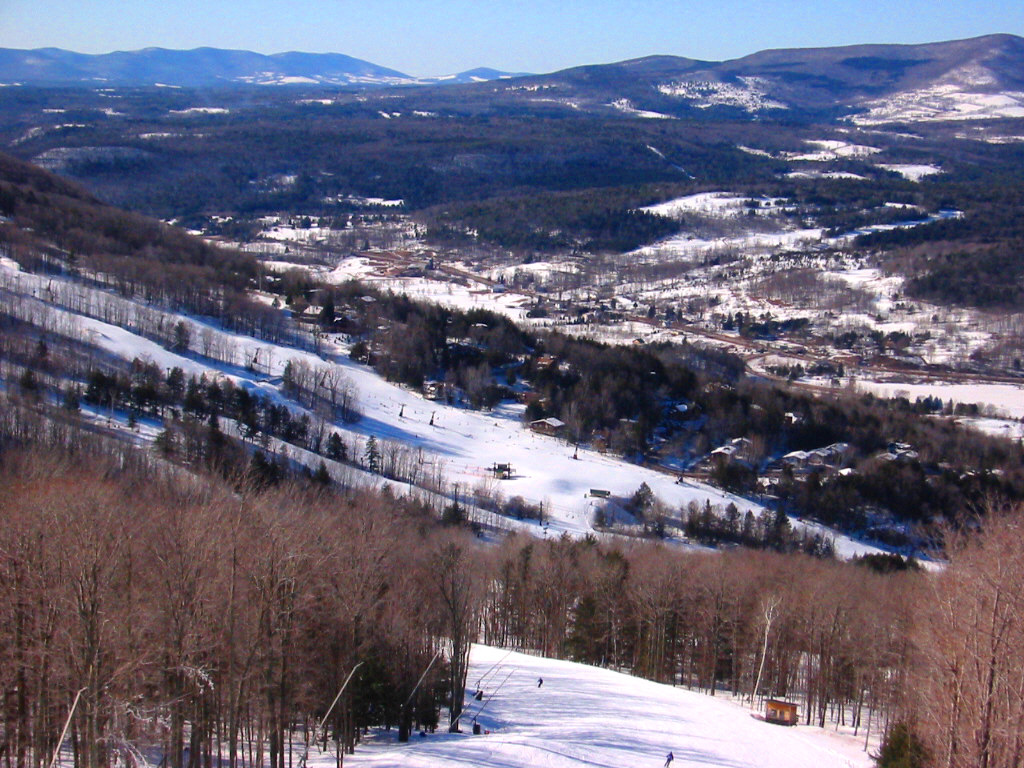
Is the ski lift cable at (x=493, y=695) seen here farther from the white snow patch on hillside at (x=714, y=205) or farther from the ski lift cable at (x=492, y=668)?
→ the white snow patch on hillside at (x=714, y=205)

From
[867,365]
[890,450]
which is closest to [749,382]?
[890,450]

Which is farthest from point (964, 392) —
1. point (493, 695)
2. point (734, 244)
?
point (734, 244)

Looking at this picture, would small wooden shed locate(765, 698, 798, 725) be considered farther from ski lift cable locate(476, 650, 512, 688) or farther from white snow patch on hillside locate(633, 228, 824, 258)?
white snow patch on hillside locate(633, 228, 824, 258)

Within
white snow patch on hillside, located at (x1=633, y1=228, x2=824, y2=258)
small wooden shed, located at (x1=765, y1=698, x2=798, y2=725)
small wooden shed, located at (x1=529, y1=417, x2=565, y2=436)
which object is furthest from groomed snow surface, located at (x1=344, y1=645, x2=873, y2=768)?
white snow patch on hillside, located at (x1=633, y1=228, x2=824, y2=258)

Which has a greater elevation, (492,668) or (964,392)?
(492,668)

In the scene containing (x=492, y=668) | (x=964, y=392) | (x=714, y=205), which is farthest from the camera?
(x=714, y=205)

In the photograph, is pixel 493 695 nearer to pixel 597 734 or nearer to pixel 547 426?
pixel 597 734
